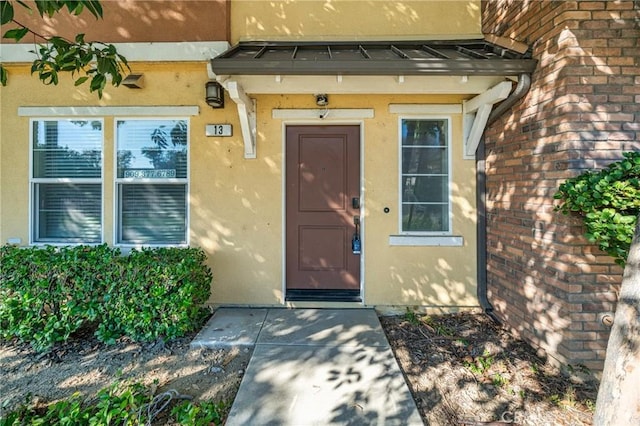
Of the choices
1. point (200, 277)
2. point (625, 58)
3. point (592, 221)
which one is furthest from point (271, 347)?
point (625, 58)

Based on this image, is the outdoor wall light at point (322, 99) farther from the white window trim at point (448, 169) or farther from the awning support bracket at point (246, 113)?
the white window trim at point (448, 169)

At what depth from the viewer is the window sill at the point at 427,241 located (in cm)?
423

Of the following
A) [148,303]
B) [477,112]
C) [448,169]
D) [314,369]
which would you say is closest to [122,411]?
[148,303]

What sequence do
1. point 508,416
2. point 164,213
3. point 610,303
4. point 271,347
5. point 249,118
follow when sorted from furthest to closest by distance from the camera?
1. point 164,213
2. point 249,118
3. point 271,347
4. point 610,303
5. point 508,416

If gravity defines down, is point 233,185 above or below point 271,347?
above

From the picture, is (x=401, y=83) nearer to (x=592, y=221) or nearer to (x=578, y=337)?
(x=592, y=221)

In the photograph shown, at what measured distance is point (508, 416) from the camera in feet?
8.05

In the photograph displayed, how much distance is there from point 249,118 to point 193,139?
81cm

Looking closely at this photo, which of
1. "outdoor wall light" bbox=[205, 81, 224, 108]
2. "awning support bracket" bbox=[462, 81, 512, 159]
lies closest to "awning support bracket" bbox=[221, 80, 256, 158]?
"outdoor wall light" bbox=[205, 81, 224, 108]

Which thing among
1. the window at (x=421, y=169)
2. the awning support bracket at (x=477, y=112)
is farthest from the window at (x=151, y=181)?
the awning support bracket at (x=477, y=112)

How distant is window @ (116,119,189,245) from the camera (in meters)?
4.30

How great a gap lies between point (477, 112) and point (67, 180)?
17.4 feet

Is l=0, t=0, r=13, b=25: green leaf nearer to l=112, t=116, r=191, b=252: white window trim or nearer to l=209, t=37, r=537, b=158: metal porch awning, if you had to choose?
l=209, t=37, r=537, b=158: metal porch awning

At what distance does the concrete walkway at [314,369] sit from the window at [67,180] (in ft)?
7.30
